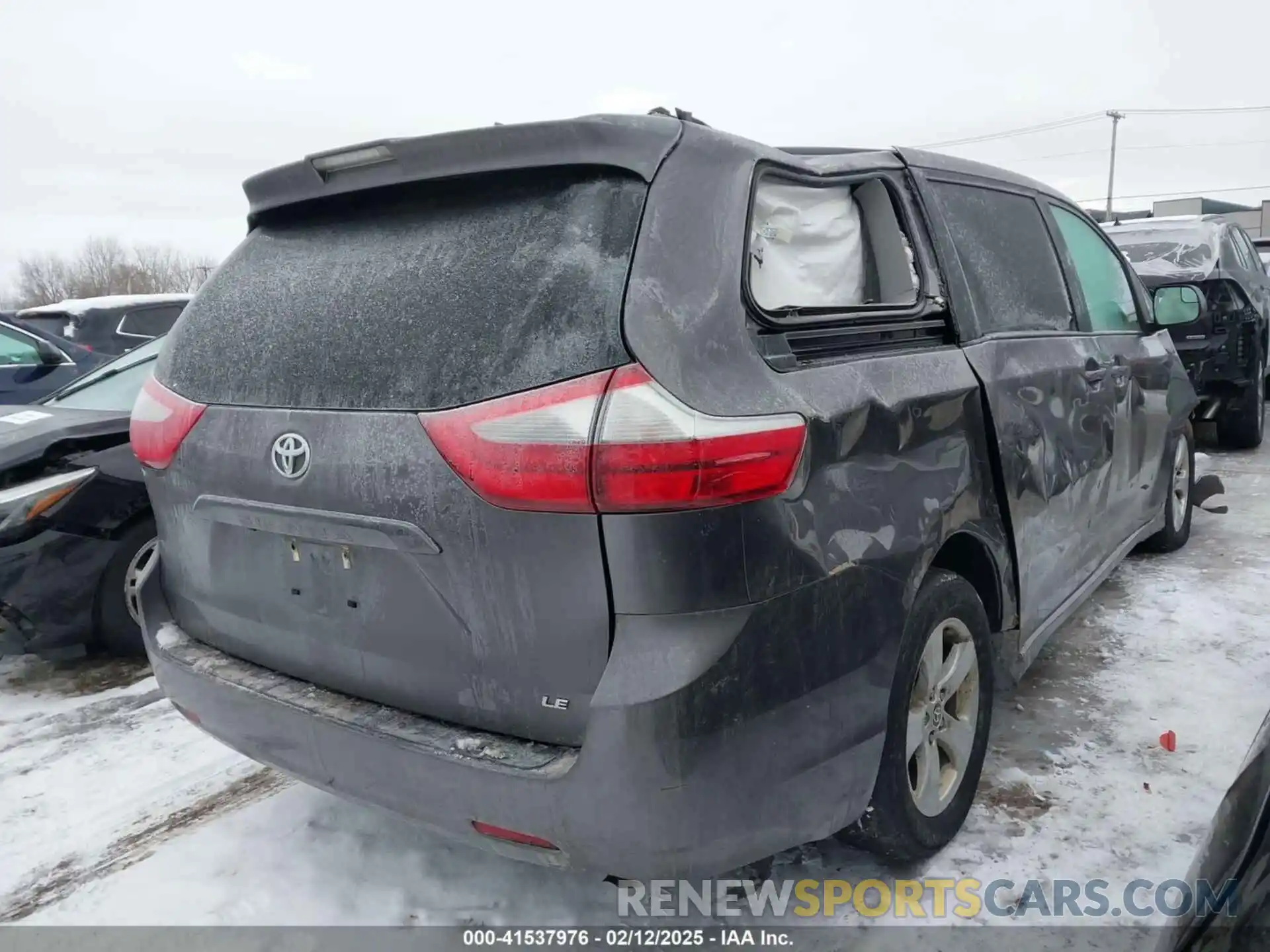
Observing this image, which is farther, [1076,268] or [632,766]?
[1076,268]

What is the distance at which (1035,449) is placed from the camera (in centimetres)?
284

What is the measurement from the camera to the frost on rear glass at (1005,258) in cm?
283

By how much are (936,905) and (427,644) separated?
1.46 meters

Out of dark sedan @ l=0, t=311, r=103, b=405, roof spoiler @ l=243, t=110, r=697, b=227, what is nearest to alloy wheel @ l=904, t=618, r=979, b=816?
roof spoiler @ l=243, t=110, r=697, b=227

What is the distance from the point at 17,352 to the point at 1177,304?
26.0 feet

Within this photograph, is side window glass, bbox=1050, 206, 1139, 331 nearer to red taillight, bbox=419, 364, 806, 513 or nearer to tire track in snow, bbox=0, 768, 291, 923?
red taillight, bbox=419, 364, 806, 513

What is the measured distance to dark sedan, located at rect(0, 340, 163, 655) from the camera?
12.3ft

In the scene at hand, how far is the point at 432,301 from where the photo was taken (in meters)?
1.96

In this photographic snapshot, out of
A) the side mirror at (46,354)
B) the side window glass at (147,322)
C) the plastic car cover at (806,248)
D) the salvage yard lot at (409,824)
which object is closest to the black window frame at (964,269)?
the plastic car cover at (806,248)

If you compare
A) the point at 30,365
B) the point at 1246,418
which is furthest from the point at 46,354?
the point at 1246,418

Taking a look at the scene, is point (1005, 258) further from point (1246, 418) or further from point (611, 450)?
point (1246, 418)

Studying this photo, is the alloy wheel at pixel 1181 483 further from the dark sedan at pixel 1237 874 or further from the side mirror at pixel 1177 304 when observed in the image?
the dark sedan at pixel 1237 874

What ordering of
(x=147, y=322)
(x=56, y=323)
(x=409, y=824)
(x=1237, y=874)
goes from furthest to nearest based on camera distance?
(x=56, y=323) → (x=147, y=322) → (x=409, y=824) → (x=1237, y=874)
